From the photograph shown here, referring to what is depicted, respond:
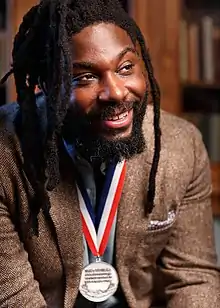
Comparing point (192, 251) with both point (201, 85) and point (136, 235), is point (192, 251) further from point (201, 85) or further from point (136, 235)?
point (201, 85)

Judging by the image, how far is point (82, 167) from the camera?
4.51 ft

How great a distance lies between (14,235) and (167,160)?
334mm

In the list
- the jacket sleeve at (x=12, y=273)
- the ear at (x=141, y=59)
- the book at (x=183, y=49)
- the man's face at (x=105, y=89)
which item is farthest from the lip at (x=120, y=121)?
the book at (x=183, y=49)

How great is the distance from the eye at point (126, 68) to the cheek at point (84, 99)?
0.07m

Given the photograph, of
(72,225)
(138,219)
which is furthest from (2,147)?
(138,219)

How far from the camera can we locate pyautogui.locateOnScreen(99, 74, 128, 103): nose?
1.23 m

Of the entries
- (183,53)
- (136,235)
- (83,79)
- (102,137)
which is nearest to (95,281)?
(136,235)

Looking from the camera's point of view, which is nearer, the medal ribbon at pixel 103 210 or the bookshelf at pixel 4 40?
the medal ribbon at pixel 103 210

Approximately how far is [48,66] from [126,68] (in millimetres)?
139

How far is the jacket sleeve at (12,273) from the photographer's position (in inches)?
51.6

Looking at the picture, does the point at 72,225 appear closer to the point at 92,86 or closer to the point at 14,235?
the point at 14,235

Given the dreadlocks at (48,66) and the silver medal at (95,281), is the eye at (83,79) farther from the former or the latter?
the silver medal at (95,281)

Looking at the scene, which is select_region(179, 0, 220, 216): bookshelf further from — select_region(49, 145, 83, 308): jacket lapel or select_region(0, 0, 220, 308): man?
select_region(49, 145, 83, 308): jacket lapel

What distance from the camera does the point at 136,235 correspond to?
1.39m
